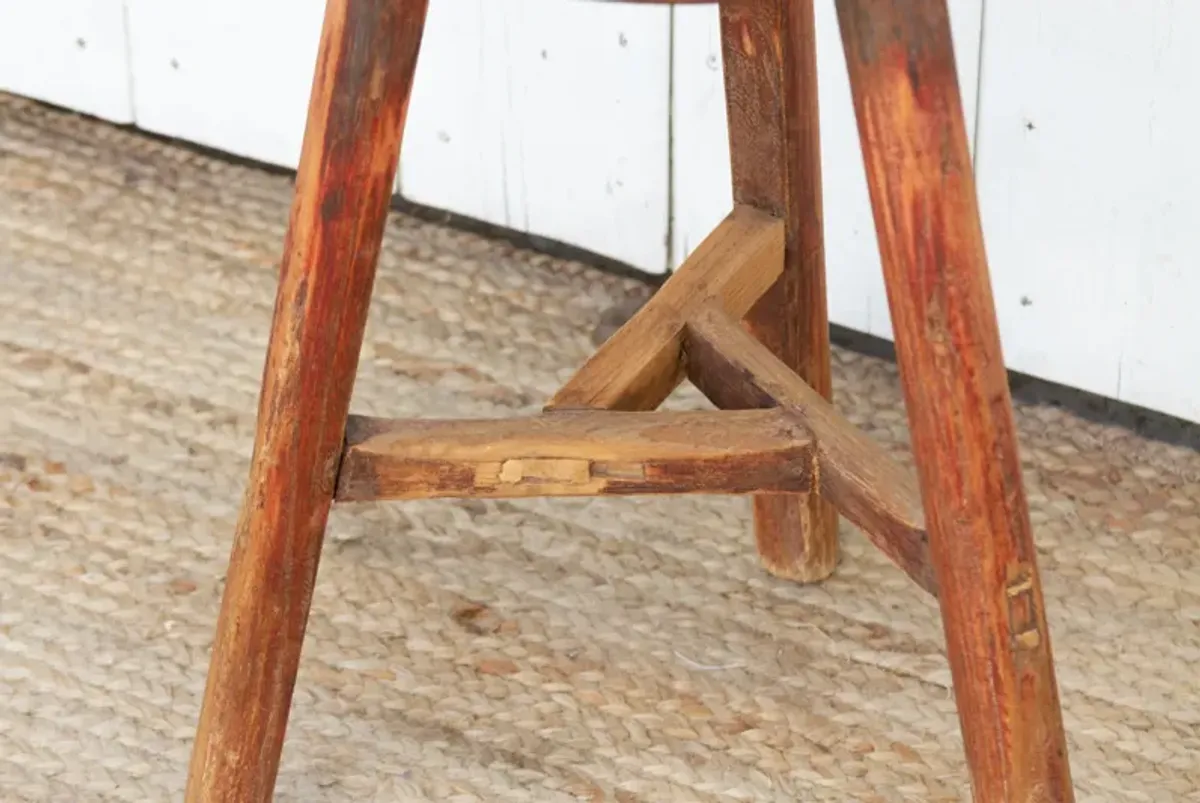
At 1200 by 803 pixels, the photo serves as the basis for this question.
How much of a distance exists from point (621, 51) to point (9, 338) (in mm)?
505

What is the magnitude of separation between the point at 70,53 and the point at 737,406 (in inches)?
38.6

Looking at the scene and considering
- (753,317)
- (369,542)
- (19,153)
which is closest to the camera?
(753,317)

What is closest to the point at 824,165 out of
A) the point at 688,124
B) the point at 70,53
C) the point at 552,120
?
the point at 688,124

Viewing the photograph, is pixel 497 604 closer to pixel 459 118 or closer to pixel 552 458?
Result: pixel 552 458

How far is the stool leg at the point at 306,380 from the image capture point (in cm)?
74

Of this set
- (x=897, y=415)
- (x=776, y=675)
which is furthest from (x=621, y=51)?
(x=776, y=675)

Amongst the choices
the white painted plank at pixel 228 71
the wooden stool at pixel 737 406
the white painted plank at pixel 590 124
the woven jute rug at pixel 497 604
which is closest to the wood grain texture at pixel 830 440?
the wooden stool at pixel 737 406

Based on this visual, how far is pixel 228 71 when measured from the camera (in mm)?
1614

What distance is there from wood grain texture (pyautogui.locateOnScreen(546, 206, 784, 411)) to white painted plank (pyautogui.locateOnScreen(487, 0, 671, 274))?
42cm

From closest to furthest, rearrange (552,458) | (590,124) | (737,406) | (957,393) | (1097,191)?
(957,393) → (552,458) → (737,406) → (1097,191) → (590,124)

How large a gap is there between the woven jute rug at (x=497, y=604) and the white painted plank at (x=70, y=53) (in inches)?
11.1

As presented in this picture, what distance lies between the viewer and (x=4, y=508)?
1186 mm

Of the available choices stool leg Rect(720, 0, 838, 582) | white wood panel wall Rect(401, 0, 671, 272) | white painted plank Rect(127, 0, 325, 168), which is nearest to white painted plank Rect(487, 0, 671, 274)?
white wood panel wall Rect(401, 0, 671, 272)

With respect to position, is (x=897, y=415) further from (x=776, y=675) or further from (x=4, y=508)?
(x=4, y=508)
